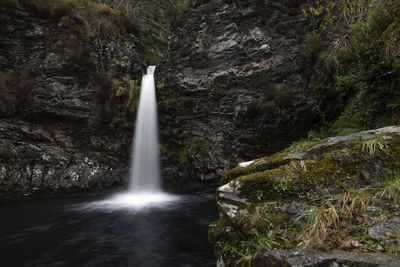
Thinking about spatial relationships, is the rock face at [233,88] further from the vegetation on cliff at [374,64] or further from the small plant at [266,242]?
the small plant at [266,242]

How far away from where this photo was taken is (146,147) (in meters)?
11.6

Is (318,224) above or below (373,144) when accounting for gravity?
below

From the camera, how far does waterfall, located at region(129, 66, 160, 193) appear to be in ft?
36.3

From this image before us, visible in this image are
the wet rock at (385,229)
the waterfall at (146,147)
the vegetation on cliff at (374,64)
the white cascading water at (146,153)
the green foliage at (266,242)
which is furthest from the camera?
the waterfall at (146,147)

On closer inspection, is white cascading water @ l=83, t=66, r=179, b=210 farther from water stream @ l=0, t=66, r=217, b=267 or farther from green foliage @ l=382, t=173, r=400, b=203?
green foliage @ l=382, t=173, r=400, b=203

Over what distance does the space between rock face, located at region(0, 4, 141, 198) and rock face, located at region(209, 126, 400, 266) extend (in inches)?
373

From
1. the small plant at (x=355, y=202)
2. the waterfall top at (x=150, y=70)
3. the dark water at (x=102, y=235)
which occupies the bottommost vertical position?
the dark water at (x=102, y=235)

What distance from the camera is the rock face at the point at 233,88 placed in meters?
9.52

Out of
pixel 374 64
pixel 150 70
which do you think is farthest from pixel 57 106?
pixel 374 64

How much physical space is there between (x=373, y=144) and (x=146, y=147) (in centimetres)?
1067

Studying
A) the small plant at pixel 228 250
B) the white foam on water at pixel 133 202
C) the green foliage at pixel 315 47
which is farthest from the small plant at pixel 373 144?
the green foliage at pixel 315 47

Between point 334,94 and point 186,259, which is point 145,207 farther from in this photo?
point 334,94

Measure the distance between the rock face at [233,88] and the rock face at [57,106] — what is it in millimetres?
3046

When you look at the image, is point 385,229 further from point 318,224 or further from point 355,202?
point 318,224
